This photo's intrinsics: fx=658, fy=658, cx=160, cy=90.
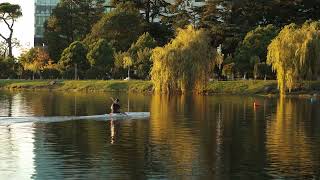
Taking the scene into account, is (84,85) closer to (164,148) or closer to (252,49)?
(252,49)

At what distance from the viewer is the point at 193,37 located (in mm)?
74562

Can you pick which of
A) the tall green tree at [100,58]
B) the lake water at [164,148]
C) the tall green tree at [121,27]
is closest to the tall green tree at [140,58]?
the tall green tree at [100,58]

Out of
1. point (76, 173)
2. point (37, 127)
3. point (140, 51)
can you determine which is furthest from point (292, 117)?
point (140, 51)

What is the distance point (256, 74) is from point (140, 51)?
61.1ft

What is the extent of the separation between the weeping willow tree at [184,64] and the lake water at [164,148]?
1199 inches

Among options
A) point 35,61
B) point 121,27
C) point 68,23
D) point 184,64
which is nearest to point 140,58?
point 121,27

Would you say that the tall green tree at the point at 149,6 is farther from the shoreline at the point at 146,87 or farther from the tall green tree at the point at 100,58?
the shoreline at the point at 146,87

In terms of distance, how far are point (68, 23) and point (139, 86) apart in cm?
4573

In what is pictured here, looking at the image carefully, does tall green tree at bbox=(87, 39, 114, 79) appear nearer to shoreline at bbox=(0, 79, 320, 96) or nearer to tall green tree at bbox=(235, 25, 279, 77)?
shoreline at bbox=(0, 79, 320, 96)

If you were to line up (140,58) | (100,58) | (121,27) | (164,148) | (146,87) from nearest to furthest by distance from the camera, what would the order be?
(164,148) → (146,87) → (140,58) → (100,58) → (121,27)

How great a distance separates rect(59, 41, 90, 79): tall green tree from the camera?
10181cm

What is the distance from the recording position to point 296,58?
68.1 meters

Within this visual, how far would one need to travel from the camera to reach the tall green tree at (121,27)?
104m

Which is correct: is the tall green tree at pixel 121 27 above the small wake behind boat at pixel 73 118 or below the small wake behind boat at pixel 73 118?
above
